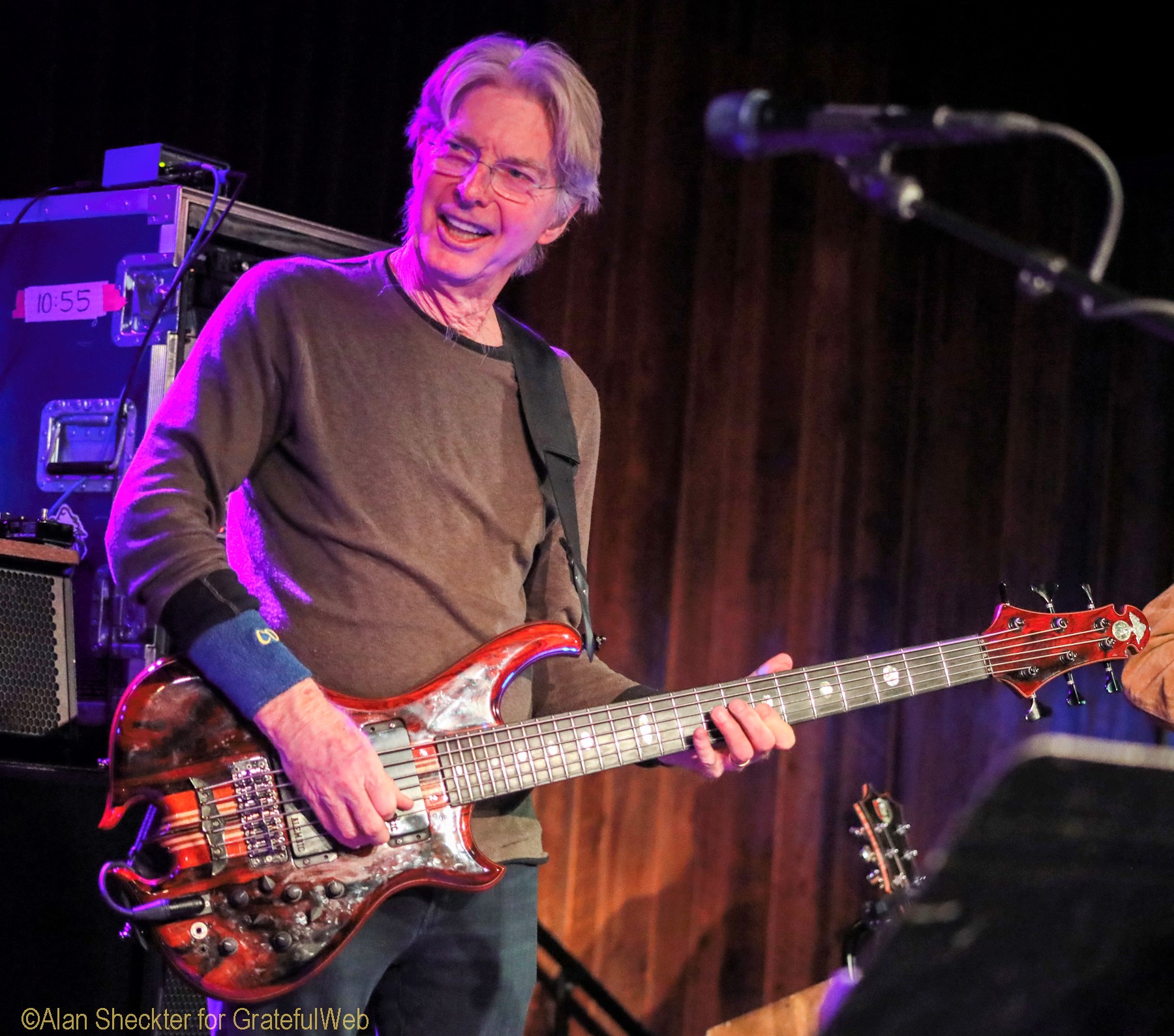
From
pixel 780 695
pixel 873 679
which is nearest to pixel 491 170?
pixel 780 695

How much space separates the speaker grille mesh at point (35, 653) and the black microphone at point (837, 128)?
1913mm

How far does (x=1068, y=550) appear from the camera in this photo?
18.2 ft

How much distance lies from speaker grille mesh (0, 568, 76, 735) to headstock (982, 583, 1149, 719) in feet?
6.68

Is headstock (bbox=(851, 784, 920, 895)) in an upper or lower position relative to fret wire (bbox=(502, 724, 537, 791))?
lower

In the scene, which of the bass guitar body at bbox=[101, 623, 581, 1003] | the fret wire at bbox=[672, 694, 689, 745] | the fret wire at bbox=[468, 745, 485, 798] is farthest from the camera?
the fret wire at bbox=[672, 694, 689, 745]

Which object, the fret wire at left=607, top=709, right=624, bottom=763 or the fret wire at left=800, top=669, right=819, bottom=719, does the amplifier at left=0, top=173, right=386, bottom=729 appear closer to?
the fret wire at left=607, top=709, right=624, bottom=763

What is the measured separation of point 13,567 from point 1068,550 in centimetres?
458

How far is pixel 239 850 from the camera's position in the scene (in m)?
1.82

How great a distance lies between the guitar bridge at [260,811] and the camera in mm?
1826

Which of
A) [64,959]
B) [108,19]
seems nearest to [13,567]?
[64,959]

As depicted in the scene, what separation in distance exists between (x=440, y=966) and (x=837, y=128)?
146 cm

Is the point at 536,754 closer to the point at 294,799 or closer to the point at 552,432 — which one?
the point at 294,799

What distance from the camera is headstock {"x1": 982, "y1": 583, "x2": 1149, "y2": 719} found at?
102 inches

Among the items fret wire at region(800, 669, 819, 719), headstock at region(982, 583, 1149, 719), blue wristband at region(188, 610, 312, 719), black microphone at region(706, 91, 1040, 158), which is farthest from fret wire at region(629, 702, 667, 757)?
black microphone at region(706, 91, 1040, 158)
